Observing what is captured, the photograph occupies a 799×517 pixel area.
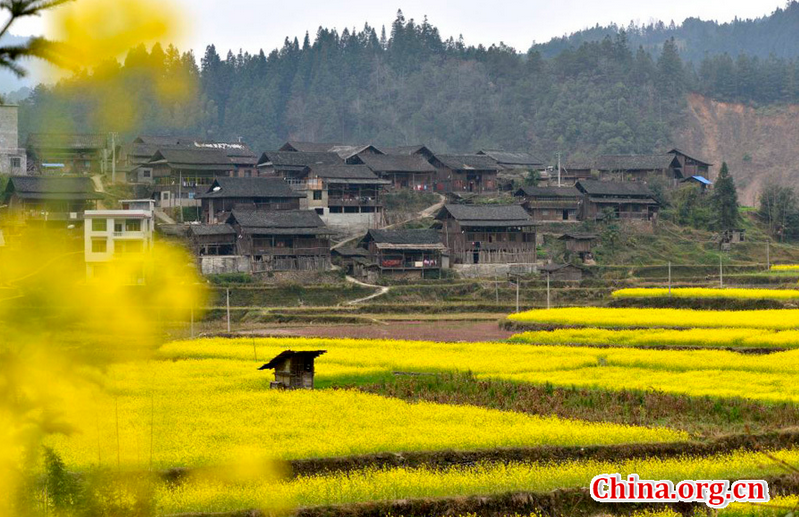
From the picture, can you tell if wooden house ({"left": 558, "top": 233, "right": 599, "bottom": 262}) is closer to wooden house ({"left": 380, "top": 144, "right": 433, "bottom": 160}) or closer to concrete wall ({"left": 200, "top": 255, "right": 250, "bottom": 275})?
wooden house ({"left": 380, "top": 144, "right": 433, "bottom": 160})

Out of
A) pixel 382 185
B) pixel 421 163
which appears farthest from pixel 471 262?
pixel 421 163

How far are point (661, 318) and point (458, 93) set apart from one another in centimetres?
7708

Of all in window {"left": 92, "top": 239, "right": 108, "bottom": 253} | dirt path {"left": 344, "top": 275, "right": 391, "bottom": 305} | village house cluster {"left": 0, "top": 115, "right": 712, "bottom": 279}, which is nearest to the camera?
window {"left": 92, "top": 239, "right": 108, "bottom": 253}

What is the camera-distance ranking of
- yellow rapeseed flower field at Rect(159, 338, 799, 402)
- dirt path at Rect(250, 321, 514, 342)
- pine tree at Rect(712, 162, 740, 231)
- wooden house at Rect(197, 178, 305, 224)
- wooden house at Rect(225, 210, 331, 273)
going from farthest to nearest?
pine tree at Rect(712, 162, 740, 231), wooden house at Rect(197, 178, 305, 224), wooden house at Rect(225, 210, 331, 273), dirt path at Rect(250, 321, 514, 342), yellow rapeseed flower field at Rect(159, 338, 799, 402)

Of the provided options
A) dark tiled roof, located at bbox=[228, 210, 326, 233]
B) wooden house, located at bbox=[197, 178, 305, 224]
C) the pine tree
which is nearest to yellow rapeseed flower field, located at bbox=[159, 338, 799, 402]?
dark tiled roof, located at bbox=[228, 210, 326, 233]

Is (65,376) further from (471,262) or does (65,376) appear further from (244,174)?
(244,174)

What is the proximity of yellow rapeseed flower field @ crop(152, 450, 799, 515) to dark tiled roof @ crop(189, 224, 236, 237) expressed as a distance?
40530 millimetres

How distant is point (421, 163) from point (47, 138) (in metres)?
71.5

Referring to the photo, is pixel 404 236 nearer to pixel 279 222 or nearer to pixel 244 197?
pixel 279 222

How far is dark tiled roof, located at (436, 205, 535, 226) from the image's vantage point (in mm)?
62000

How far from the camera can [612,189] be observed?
236ft

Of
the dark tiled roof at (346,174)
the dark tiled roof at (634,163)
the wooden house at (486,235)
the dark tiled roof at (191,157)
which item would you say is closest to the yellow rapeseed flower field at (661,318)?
the wooden house at (486,235)

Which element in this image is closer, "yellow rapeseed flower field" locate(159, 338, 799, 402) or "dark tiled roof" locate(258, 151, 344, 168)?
"yellow rapeseed flower field" locate(159, 338, 799, 402)

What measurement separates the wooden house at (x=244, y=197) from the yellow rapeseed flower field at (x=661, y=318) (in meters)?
22.2
